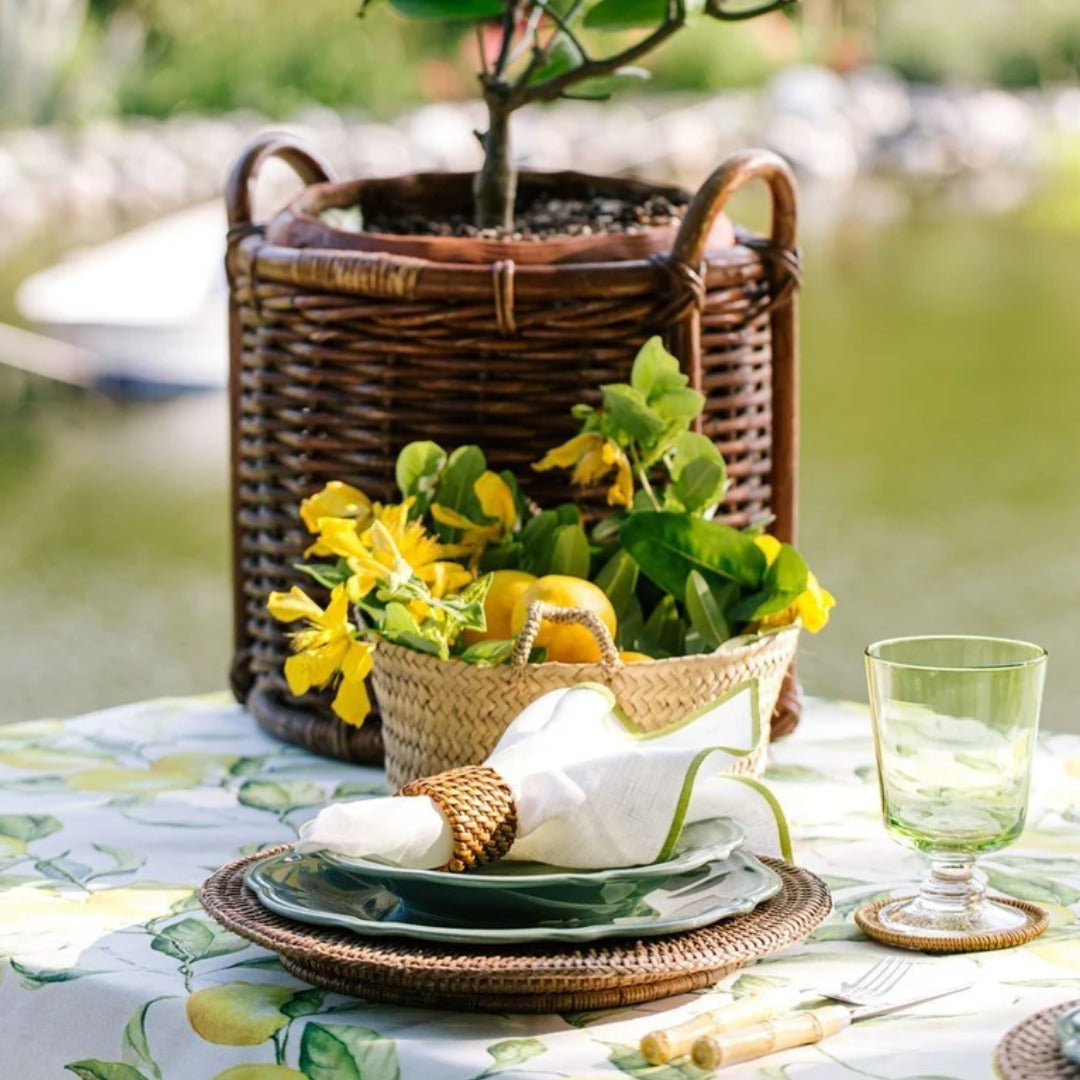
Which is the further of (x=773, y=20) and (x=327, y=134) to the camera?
(x=773, y=20)

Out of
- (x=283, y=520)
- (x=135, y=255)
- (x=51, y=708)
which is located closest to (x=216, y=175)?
(x=135, y=255)

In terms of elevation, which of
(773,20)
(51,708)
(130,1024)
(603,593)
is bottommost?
(51,708)

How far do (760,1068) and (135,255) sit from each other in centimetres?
515

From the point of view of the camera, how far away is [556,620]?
0.79 metres

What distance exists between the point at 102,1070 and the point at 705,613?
33 cm

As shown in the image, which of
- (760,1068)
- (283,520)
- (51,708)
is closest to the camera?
(760,1068)

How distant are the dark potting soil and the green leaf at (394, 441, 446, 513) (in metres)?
0.17

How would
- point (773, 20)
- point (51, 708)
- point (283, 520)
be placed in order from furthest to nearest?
point (773, 20), point (51, 708), point (283, 520)

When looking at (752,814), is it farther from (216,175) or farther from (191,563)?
(216,175)

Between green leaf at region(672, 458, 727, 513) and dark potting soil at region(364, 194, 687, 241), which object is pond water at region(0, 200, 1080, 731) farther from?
green leaf at region(672, 458, 727, 513)

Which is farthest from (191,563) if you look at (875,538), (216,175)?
(216,175)

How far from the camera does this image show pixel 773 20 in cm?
1376

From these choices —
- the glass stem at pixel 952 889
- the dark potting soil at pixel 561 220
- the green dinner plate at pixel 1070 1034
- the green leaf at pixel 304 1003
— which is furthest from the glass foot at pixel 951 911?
the dark potting soil at pixel 561 220

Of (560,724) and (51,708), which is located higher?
(560,724)
